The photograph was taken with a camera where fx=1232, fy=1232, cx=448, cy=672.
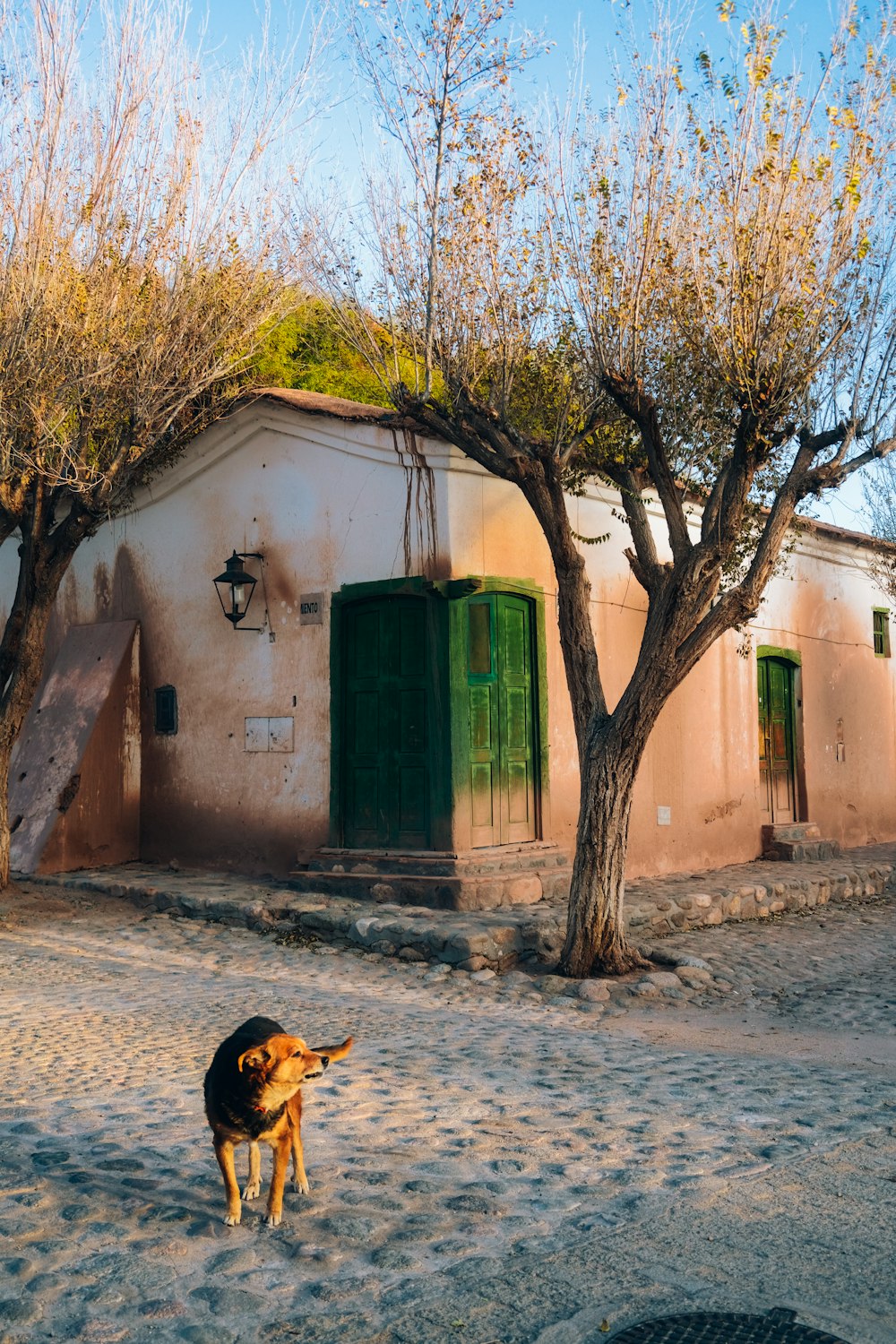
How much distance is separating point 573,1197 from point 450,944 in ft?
15.2

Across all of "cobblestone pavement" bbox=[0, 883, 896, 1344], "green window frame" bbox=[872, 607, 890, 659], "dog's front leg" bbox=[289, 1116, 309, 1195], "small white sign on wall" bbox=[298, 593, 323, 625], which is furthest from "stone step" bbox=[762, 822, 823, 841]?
"dog's front leg" bbox=[289, 1116, 309, 1195]

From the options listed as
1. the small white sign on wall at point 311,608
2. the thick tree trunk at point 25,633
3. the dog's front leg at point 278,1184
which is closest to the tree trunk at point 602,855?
the small white sign on wall at point 311,608

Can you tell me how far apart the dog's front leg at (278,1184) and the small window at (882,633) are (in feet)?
53.0

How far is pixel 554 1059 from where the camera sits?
6.22m

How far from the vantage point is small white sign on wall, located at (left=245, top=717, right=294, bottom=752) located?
11.5m

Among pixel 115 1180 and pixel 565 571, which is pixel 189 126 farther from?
pixel 115 1180

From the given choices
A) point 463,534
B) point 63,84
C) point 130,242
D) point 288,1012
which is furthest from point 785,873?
point 63,84

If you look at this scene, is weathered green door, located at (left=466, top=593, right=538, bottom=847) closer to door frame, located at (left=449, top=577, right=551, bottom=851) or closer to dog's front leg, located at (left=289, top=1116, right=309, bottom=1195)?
door frame, located at (left=449, top=577, right=551, bottom=851)

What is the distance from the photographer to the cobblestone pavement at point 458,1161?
125 inches

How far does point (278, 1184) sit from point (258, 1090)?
1.41ft

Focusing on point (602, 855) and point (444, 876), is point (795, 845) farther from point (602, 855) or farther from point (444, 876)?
point (602, 855)

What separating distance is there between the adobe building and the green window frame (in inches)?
189

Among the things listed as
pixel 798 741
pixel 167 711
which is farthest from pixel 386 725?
pixel 798 741

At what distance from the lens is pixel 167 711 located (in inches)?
491
